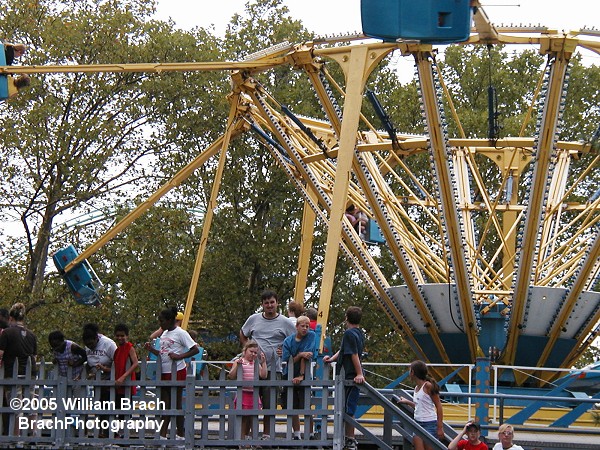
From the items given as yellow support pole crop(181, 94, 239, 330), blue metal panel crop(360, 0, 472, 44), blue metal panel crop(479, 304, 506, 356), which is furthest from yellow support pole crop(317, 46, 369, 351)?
blue metal panel crop(479, 304, 506, 356)

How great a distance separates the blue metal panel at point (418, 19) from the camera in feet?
62.2

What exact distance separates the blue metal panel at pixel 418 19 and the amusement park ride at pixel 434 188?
0.02 metres

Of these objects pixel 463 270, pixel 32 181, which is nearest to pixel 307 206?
pixel 463 270

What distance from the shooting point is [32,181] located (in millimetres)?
38344

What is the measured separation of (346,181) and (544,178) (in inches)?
166

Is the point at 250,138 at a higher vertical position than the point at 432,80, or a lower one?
higher

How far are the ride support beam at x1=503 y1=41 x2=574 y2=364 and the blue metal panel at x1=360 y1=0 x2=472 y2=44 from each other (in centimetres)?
281

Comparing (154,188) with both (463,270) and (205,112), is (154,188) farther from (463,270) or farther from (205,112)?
(463,270)

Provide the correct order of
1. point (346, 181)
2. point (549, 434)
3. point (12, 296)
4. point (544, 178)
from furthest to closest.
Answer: point (12, 296)
point (544, 178)
point (346, 181)
point (549, 434)

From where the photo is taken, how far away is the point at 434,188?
24.5m

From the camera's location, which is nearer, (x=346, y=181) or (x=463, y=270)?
(x=346, y=181)

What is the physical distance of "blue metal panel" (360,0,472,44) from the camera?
62.2 ft

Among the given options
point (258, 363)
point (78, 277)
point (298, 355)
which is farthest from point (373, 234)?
point (258, 363)

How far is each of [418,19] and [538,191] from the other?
185 inches
